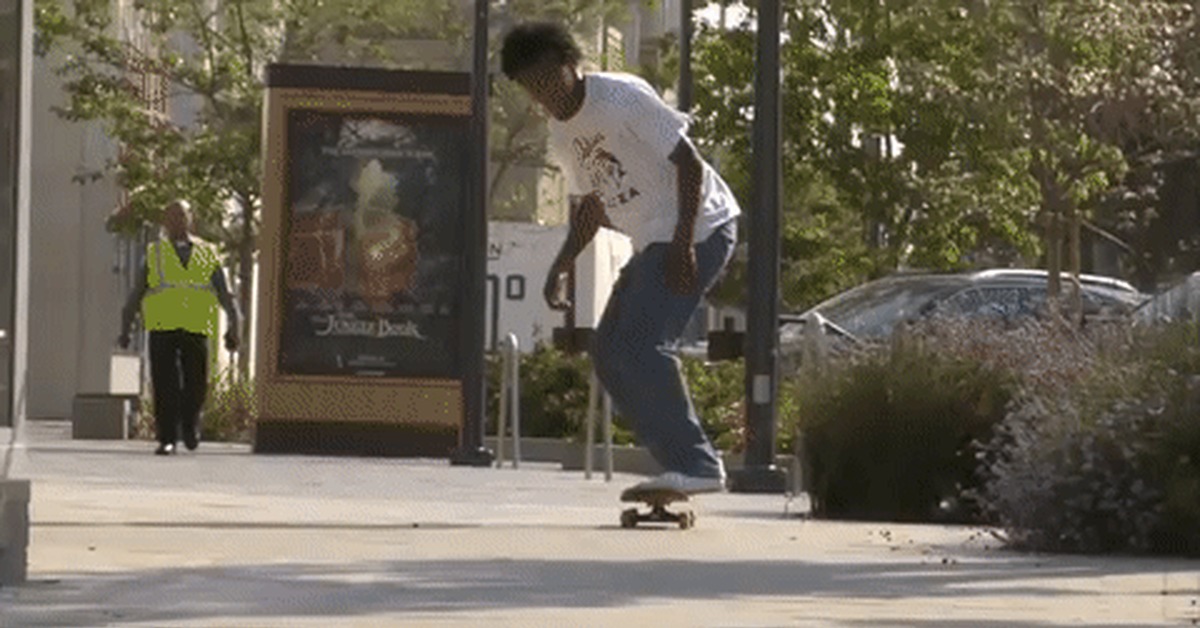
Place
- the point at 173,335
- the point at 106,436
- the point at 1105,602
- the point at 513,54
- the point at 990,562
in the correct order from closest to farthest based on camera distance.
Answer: the point at 1105,602 → the point at 990,562 → the point at 513,54 → the point at 173,335 → the point at 106,436

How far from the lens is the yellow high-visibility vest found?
87.7ft

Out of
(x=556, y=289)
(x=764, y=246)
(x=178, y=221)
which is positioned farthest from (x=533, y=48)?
(x=178, y=221)

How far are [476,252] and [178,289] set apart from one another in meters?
2.02

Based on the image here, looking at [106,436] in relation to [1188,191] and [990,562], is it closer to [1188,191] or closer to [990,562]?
[990,562]

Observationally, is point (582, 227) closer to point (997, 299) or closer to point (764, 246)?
point (764, 246)

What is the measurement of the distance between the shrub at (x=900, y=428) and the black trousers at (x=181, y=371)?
36.2 ft

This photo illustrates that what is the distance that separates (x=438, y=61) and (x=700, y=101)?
22.9m

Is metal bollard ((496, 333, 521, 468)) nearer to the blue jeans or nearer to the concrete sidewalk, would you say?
the concrete sidewalk

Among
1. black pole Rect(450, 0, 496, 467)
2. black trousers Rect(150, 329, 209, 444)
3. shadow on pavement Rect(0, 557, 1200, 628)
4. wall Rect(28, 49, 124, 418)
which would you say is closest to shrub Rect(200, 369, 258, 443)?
black trousers Rect(150, 329, 209, 444)

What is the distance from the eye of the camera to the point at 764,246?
22.2 meters

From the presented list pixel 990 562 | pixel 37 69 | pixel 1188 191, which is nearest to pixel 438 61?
pixel 1188 191

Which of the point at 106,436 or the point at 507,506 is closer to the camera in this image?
the point at 507,506

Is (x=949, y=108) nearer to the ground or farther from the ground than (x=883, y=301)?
farther from the ground

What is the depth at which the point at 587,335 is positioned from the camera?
16.8m
